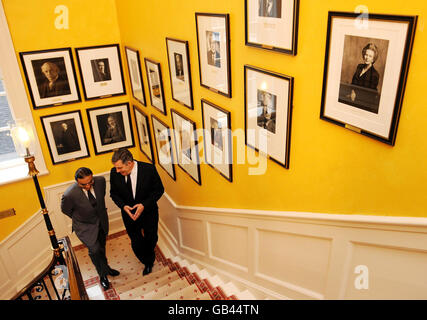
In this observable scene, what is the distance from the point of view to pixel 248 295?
4105 millimetres

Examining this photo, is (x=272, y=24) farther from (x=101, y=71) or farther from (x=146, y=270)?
(x=146, y=270)

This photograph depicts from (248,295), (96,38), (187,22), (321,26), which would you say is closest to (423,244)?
(321,26)

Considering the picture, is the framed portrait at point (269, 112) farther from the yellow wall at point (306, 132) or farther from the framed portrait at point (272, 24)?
the framed portrait at point (272, 24)

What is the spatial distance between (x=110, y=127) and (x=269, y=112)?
4.34 meters

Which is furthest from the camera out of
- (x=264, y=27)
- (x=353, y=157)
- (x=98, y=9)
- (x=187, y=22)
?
(x=98, y=9)

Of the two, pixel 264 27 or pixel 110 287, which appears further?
pixel 110 287

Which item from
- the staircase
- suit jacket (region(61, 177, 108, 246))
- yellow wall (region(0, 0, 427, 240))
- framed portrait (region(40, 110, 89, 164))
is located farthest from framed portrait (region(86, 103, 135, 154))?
the staircase

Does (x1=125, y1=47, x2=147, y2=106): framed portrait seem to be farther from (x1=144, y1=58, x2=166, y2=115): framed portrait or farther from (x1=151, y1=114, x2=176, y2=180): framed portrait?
(x1=151, y1=114, x2=176, y2=180): framed portrait

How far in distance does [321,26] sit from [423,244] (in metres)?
1.49

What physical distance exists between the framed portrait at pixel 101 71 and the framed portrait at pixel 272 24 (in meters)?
3.88

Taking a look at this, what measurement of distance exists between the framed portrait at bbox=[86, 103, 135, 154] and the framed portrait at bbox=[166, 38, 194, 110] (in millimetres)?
2268

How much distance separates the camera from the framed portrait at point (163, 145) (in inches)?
206

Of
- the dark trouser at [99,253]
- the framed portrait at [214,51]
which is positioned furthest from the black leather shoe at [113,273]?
the framed portrait at [214,51]

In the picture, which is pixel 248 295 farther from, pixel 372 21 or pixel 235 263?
pixel 372 21
